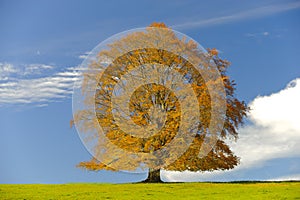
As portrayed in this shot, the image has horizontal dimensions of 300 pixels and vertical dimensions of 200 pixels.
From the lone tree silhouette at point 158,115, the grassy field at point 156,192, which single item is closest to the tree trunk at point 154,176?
the lone tree silhouette at point 158,115

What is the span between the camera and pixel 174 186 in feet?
84.5

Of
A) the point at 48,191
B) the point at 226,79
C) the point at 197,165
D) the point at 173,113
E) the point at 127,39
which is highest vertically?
the point at 127,39

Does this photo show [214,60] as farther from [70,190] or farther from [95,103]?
[70,190]

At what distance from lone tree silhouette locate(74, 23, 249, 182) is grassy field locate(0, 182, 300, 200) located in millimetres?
2439

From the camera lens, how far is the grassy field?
904 inches

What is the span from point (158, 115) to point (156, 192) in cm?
633

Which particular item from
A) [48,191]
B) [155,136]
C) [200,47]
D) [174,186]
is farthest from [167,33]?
[48,191]

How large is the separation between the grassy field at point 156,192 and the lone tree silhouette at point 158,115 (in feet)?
8.00

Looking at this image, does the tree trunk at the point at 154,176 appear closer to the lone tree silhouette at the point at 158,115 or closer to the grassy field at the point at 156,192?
the lone tree silhouette at the point at 158,115

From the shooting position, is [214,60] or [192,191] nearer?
[192,191]

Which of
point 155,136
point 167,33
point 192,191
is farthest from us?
point 167,33

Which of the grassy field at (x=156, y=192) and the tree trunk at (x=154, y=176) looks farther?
the tree trunk at (x=154, y=176)

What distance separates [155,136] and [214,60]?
21.8 feet

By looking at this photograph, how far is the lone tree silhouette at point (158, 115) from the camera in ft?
92.6
